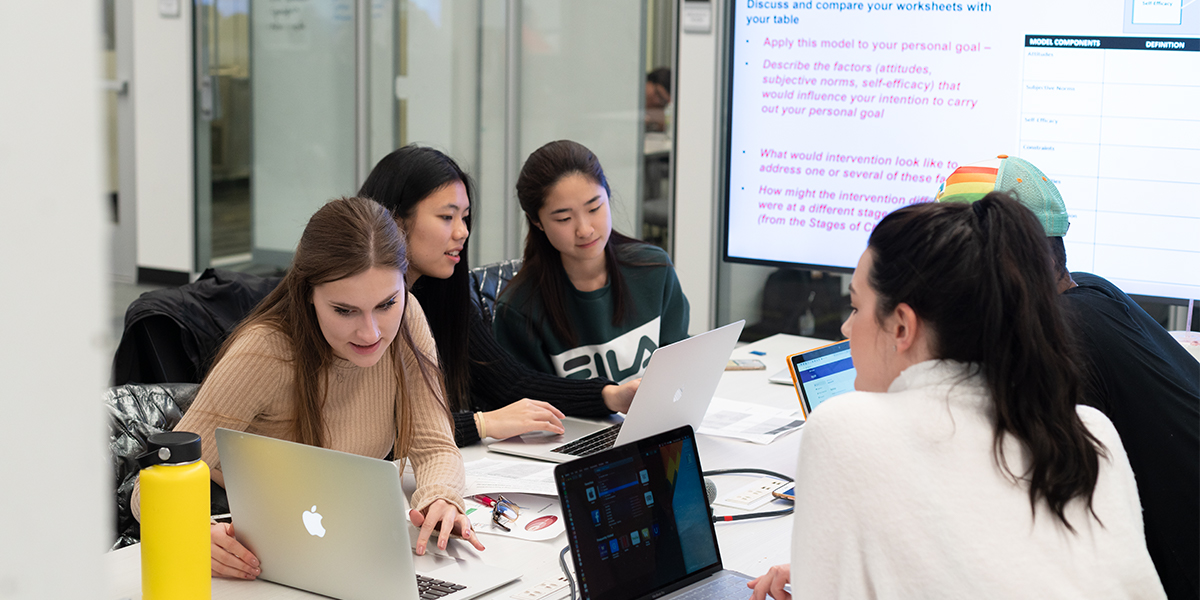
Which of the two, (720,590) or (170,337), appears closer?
(720,590)

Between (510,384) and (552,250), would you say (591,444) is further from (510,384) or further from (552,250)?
(552,250)

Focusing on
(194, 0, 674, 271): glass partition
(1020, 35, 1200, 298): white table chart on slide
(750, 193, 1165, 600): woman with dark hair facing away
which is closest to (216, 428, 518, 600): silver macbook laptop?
(750, 193, 1165, 600): woman with dark hair facing away

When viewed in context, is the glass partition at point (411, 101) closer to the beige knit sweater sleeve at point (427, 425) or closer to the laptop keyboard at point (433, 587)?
the beige knit sweater sleeve at point (427, 425)

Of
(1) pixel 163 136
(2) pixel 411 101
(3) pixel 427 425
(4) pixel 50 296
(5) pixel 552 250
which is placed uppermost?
(2) pixel 411 101

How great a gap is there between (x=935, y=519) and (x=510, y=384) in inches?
55.5

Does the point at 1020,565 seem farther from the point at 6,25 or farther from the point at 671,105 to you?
the point at 671,105

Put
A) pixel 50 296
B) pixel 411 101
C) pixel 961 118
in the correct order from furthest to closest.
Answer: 1. pixel 411 101
2. pixel 961 118
3. pixel 50 296

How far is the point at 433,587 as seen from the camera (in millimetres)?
1397

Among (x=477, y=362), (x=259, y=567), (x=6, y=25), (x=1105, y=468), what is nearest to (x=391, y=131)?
(x=477, y=362)

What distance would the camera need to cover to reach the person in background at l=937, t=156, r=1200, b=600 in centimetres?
141

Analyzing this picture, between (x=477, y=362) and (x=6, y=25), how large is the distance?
193 centimetres

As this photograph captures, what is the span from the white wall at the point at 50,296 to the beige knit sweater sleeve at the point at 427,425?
45.2 inches

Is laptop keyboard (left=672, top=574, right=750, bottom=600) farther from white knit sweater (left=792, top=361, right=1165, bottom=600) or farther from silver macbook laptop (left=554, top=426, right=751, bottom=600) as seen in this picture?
white knit sweater (left=792, top=361, right=1165, bottom=600)

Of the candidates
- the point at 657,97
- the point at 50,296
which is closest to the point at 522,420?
the point at 50,296
